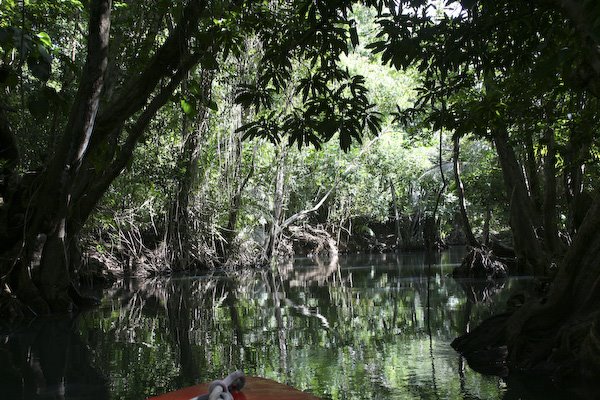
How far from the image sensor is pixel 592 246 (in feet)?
15.4

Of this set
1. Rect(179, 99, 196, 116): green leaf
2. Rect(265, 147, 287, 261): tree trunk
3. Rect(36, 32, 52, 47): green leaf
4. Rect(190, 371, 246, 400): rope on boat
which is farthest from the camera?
Rect(265, 147, 287, 261): tree trunk

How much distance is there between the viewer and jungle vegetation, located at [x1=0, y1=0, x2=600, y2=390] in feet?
13.2

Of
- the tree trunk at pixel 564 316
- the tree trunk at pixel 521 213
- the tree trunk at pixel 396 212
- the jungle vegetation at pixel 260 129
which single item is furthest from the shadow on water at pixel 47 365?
the tree trunk at pixel 396 212

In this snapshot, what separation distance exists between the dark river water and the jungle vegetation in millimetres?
707

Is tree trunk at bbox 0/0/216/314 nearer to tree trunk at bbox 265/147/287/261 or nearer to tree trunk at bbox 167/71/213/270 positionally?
tree trunk at bbox 167/71/213/270

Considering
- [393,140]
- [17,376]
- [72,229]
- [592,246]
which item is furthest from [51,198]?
[393,140]

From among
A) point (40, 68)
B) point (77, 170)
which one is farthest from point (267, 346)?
point (40, 68)

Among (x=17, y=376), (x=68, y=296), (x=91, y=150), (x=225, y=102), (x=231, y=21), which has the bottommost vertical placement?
(x=17, y=376)

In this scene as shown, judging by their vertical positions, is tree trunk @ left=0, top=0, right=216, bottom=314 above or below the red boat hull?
above

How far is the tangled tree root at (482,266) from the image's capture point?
1330 centimetres

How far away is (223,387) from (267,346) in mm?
3601

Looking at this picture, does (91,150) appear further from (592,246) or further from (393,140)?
(393,140)

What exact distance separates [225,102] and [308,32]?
12.6 m

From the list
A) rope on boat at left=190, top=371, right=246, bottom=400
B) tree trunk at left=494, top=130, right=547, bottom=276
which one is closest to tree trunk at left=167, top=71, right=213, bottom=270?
tree trunk at left=494, top=130, right=547, bottom=276
